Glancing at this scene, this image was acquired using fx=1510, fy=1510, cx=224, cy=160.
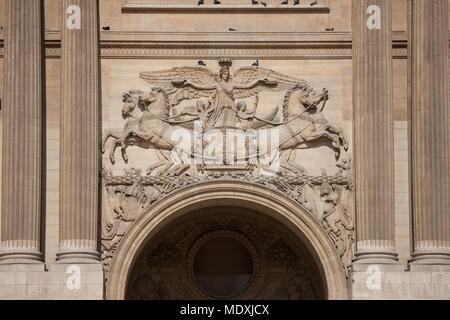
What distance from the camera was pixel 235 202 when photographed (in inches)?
1195

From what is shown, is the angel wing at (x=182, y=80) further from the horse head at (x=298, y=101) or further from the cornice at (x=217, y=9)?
the horse head at (x=298, y=101)

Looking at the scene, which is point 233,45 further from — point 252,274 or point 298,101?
point 252,274

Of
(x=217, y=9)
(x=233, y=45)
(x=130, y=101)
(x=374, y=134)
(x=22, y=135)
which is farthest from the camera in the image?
(x=217, y=9)

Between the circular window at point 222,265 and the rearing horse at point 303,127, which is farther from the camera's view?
the circular window at point 222,265

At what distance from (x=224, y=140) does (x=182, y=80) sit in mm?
1502

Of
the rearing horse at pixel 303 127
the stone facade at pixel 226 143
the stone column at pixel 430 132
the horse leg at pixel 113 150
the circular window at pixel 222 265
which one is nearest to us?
the stone facade at pixel 226 143

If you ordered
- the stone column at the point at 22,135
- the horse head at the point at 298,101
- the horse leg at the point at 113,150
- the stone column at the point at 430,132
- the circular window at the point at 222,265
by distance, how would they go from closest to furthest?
the stone column at the point at 22,135 < the stone column at the point at 430,132 < the horse leg at the point at 113,150 < the horse head at the point at 298,101 < the circular window at the point at 222,265

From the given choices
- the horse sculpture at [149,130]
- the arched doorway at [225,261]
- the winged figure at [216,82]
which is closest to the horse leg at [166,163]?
the horse sculpture at [149,130]

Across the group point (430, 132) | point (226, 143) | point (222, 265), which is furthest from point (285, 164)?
point (430, 132)

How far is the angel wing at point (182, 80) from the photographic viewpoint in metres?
30.6

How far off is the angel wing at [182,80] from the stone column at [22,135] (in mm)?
2354
